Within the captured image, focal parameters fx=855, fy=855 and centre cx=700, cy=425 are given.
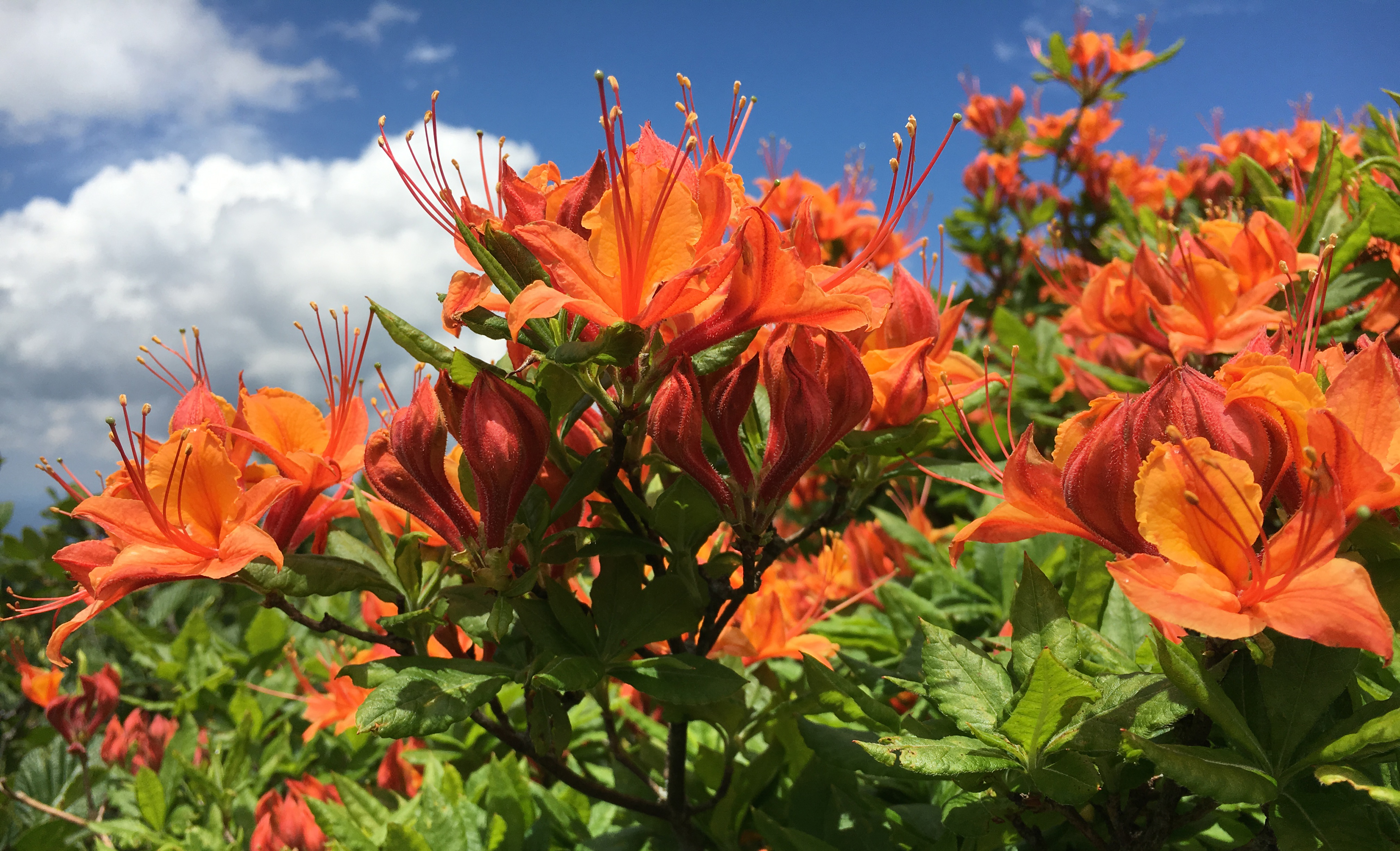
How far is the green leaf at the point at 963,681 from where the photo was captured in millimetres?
1047

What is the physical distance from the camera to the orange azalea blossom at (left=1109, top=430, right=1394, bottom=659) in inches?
31.0

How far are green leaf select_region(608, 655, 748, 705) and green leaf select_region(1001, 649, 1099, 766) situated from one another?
38cm

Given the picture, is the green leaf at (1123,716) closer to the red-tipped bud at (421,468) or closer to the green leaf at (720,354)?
the green leaf at (720,354)

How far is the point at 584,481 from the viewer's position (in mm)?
1207

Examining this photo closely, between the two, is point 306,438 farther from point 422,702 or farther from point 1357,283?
point 1357,283

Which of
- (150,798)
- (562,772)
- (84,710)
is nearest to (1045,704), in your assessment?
(562,772)

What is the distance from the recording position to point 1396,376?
92cm

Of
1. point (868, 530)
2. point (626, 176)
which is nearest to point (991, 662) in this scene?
point (626, 176)

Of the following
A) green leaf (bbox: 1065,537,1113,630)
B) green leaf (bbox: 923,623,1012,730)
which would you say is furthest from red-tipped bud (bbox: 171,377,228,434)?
green leaf (bbox: 1065,537,1113,630)

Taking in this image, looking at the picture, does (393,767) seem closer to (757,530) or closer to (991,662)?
(757,530)

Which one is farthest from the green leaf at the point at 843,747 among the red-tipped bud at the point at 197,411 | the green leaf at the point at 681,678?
the red-tipped bud at the point at 197,411

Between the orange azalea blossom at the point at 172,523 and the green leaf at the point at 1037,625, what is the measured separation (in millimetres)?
984

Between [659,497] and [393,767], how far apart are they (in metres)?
1.68

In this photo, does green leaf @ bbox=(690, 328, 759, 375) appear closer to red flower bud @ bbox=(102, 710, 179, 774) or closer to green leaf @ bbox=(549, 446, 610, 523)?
green leaf @ bbox=(549, 446, 610, 523)
